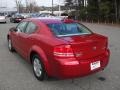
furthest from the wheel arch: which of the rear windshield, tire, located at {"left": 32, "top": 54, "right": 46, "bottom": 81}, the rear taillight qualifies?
the rear windshield

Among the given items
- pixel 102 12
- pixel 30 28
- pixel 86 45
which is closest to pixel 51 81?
pixel 86 45

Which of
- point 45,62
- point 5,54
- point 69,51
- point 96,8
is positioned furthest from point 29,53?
point 96,8

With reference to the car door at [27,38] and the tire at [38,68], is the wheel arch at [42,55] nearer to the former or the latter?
the tire at [38,68]

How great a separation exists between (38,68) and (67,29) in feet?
4.04

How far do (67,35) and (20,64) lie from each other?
2.27 meters

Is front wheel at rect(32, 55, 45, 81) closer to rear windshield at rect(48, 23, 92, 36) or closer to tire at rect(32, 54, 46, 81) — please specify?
tire at rect(32, 54, 46, 81)

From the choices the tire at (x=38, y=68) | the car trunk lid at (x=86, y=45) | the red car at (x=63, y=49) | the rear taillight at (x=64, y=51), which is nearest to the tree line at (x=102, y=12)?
the red car at (x=63, y=49)

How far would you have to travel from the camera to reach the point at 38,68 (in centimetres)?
567

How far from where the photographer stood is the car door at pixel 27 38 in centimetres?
612

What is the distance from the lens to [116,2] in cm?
3462

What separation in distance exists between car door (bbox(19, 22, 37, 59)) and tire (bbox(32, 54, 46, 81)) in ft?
1.56

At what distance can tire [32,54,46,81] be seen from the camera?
545 cm

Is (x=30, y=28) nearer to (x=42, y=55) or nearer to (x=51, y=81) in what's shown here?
(x=42, y=55)

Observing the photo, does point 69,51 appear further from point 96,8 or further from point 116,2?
point 96,8
